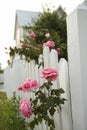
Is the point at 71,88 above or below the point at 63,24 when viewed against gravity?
below

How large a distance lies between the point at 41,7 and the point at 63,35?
3.39 meters

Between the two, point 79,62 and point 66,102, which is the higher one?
point 79,62

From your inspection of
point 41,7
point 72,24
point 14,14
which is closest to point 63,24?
point 41,7

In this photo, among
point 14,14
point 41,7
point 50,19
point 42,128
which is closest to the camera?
point 42,128

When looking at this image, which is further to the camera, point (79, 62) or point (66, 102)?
point (66, 102)

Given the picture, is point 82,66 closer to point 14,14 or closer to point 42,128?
point 42,128

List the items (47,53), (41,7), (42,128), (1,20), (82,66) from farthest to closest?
(1,20)
(41,7)
(42,128)
(47,53)
(82,66)

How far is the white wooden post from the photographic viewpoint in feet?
6.80

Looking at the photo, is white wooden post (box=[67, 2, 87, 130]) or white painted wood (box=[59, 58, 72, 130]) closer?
white wooden post (box=[67, 2, 87, 130])

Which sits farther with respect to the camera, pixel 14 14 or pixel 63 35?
pixel 14 14

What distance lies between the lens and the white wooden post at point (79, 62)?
6.80 feet

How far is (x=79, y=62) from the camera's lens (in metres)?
2.10

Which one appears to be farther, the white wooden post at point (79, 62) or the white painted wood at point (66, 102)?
the white painted wood at point (66, 102)

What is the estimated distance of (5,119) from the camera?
11.9 ft
